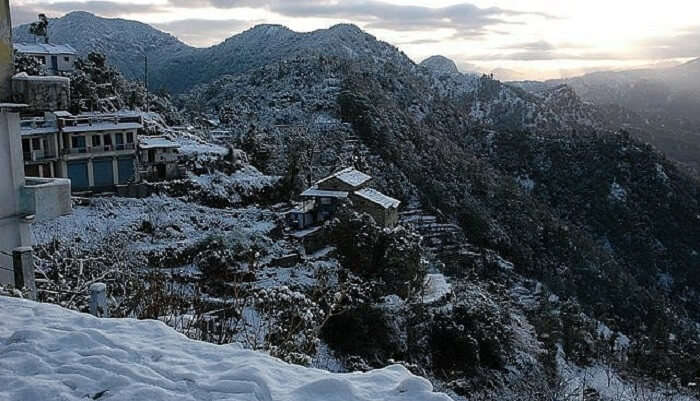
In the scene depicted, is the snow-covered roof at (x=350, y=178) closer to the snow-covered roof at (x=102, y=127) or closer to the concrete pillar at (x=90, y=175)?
the snow-covered roof at (x=102, y=127)

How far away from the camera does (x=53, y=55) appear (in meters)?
26.5

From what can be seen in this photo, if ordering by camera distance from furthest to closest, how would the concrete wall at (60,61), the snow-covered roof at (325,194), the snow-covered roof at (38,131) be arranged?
the concrete wall at (60,61) → the snow-covered roof at (325,194) → the snow-covered roof at (38,131)

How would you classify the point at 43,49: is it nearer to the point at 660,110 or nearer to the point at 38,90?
the point at 38,90

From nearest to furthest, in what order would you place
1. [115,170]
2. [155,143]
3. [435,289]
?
[435,289] < [115,170] < [155,143]

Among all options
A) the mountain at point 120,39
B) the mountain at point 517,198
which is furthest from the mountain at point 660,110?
the mountain at point 120,39

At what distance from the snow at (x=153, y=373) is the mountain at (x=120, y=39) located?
79955mm

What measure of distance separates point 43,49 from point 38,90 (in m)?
25.6

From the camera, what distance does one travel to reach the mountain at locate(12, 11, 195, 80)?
3329 inches

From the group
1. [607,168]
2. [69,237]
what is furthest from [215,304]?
[607,168]

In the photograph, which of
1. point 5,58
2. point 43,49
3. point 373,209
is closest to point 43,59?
point 43,49

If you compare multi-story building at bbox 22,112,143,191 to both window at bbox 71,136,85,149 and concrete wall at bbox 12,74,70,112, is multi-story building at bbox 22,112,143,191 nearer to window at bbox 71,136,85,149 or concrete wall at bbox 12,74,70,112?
window at bbox 71,136,85,149

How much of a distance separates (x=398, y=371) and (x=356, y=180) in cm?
1865

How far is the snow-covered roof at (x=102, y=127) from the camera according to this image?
18781 millimetres

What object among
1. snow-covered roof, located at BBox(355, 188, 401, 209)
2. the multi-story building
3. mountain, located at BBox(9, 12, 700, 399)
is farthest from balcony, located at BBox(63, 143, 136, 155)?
snow-covered roof, located at BBox(355, 188, 401, 209)
